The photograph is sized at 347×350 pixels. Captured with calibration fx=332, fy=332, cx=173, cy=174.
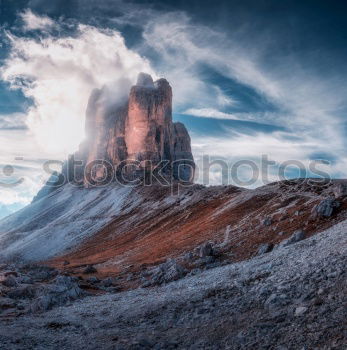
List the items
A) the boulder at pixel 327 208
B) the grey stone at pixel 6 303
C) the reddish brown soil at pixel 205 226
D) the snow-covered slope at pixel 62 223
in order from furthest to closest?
the snow-covered slope at pixel 62 223 → the reddish brown soil at pixel 205 226 → the boulder at pixel 327 208 → the grey stone at pixel 6 303

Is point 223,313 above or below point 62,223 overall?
above

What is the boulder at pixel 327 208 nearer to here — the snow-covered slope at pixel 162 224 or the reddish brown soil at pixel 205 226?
the snow-covered slope at pixel 162 224

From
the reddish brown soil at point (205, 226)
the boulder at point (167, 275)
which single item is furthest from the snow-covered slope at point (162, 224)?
the boulder at point (167, 275)

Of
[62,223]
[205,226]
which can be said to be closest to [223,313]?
[205,226]

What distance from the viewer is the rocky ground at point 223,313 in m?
14.6

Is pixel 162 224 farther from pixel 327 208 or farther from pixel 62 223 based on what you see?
pixel 327 208

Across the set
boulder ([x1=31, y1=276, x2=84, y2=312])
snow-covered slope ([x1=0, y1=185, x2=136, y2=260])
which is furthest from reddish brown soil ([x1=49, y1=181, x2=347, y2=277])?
boulder ([x1=31, y1=276, x2=84, y2=312])

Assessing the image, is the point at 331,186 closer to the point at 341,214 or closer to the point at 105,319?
the point at 341,214

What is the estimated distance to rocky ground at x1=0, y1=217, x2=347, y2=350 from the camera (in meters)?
14.6

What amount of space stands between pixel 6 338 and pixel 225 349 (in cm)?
1208

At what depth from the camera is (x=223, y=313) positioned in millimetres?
18625

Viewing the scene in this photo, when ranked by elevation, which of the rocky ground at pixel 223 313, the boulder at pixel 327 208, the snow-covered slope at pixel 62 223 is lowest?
the snow-covered slope at pixel 62 223

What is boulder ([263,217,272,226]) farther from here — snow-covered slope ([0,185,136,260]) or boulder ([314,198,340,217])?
snow-covered slope ([0,185,136,260])

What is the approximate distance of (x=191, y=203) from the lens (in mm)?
99812
